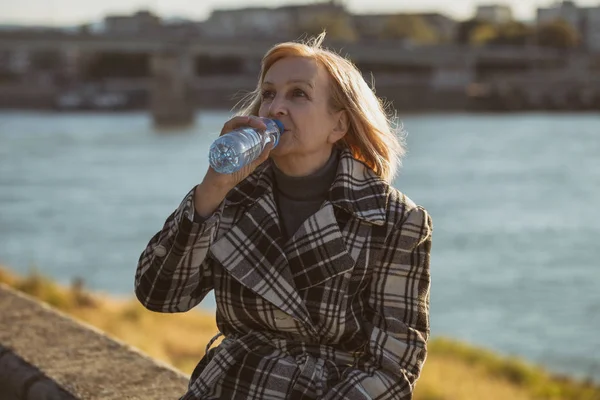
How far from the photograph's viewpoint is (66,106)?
47031 mm

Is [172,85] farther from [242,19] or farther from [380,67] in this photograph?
[242,19]

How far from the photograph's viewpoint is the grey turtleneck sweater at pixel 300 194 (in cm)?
166

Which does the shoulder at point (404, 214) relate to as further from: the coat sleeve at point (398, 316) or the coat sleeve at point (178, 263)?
the coat sleeve at point (178, 263)

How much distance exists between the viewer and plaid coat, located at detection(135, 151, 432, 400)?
1585mm

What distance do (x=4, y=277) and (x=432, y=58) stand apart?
38.9 metres

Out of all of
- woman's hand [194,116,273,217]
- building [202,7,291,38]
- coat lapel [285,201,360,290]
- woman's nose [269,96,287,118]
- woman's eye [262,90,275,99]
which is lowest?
coat lapel [285,201,360,290]

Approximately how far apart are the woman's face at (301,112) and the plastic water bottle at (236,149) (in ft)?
0.30

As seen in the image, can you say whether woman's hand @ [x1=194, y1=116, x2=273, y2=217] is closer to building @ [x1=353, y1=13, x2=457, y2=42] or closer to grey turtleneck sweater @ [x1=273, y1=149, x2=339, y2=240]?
grey turtleneck sweater @ [x1=273, y1=149, x2=339, y2=240]

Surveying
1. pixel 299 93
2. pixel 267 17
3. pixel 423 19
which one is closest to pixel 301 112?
pixel 299 93

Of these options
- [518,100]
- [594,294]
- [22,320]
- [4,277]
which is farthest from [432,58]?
[22,320]

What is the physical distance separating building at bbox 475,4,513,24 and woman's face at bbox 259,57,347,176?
71291mm

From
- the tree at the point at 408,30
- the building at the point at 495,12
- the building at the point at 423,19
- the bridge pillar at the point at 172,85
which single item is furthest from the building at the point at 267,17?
the bridge pillar at the point at 172,85

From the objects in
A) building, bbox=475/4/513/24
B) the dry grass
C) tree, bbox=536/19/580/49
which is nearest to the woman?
the dry grass

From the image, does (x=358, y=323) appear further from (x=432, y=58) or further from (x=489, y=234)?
(x=432, y=58)
